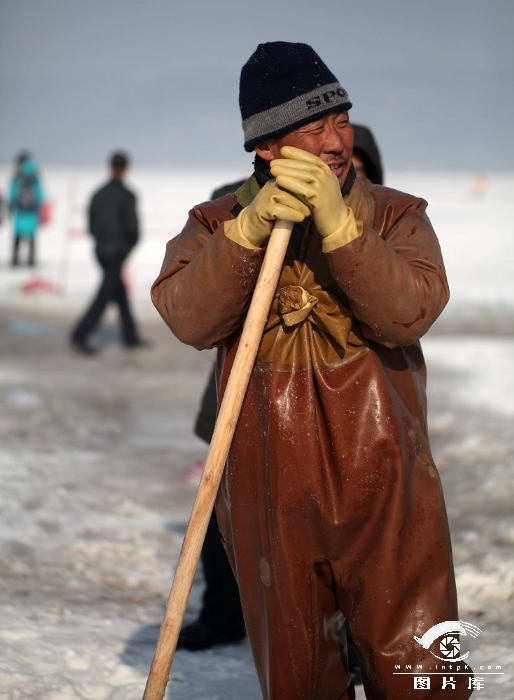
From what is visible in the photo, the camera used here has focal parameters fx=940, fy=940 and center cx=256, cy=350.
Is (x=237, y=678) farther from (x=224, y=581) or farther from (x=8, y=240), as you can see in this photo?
(x=8, y=240)

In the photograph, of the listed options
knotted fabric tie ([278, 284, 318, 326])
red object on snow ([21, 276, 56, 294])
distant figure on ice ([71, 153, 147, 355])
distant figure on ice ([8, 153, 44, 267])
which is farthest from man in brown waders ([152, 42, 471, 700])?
distant figure on ice ([8, 153, 44, 267])

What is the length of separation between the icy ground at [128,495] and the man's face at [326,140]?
5.76 ft

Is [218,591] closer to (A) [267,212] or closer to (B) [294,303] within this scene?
(B) [294,303]

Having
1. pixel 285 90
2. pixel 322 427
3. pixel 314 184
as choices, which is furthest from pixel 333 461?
pixel 285 90

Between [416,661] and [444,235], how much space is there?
16723 millimetres

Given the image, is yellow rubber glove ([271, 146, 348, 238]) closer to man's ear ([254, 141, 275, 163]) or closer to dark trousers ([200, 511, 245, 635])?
man's ear ([254, 141, 275, 163])

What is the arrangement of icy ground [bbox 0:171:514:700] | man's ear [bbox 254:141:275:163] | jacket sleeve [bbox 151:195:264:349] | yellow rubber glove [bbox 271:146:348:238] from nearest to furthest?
1. yellow rubber glove [bbox 271:146:348:238]
2. jacket sleeve [bbox 151:195:264:349]
3. man's ear [bbox 254:141:275:163]
4. icy ground [bbox 0:171:514:700]

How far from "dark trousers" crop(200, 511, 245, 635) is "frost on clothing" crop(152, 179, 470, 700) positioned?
46.5 inches

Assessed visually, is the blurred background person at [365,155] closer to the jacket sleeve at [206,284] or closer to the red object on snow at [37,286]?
the jacket sleeve at [206,284]

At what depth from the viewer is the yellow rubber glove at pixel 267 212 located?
6.21 feet

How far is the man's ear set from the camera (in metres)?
2.11

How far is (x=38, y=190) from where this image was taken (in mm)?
15109

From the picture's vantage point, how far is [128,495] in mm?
5066

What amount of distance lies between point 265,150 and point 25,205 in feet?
43.0
